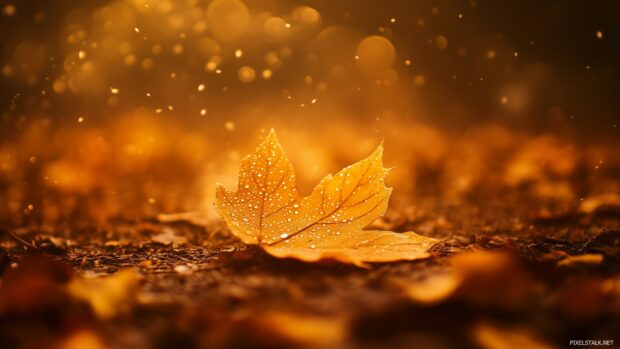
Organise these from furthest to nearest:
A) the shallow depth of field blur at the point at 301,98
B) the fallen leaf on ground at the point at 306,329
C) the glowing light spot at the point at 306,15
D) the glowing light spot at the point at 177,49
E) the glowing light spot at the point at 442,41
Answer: the glowing light spot at the point at 306,15, the glowing light spot at the point at 442,41, the glowing light spot at the point at 177,49, the shallow depth of field blur at the point at 301,98, the fallen leaf on ground at the point at 306,329

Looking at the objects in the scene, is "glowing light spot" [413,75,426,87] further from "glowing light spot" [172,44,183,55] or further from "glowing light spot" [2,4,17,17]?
"glowing light spot" [2,4,17,17]

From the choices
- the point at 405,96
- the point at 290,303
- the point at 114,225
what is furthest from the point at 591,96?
the point at 290,303

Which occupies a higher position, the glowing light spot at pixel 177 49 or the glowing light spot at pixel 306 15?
the glowing light spot at pixel 306 15

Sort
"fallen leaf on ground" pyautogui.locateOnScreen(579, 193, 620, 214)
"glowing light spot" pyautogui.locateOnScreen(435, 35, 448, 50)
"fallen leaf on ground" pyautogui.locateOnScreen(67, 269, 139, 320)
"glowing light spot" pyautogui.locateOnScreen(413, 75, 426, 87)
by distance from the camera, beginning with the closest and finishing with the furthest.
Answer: "fallen leaf on ground" pyautogui.locateOnScreen(67, 269, 139, 320), "fallen leaf on ground" pyautogui.locateOnScreen(579, 193, 620, 214), "glowing light spot" pyautogui.locateOnScreen(435, 35, 448, 50), "glowing light spot" pyautogui.locateOnScreen(413, 75, 426, 87)

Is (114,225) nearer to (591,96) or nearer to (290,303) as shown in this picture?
(290,303)

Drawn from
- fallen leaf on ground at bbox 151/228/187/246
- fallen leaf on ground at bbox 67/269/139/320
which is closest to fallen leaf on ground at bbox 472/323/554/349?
fallen leaf on ground at bbox 67/269/139/320

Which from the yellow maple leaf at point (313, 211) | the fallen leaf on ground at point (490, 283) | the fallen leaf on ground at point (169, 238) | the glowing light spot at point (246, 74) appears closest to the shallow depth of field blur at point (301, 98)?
the glowing light spot at point (246, 74)

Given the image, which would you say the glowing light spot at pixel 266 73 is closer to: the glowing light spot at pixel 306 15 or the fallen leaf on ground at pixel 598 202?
the glowing light spot at pixel 306 15
